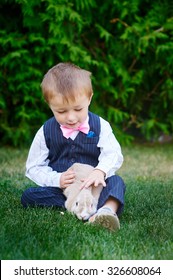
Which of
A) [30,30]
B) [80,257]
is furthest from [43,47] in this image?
[80,257]

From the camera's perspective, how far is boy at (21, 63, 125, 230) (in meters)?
3.38

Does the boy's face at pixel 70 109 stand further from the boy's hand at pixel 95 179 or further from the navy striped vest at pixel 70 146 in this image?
the boy's hand at pixel 95 179

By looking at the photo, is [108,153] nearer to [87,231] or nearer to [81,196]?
[81,196]

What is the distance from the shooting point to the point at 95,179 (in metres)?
3.36

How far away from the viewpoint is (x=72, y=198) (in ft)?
11.3

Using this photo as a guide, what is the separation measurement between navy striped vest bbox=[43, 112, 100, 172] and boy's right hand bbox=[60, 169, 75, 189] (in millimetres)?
138

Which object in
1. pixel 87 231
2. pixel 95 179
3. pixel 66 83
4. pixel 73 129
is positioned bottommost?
pixel 87 231

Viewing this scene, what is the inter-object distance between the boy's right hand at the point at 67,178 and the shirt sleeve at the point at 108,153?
145 millimetres

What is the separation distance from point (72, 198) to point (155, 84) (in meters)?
4.44

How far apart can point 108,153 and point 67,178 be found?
29 cm

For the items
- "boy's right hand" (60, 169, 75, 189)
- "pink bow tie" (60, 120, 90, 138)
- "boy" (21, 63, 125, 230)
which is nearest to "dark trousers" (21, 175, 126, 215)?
"boy" (21, 63, 125, 230)

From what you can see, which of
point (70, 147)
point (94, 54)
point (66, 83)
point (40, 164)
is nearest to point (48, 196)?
point (40, 164)

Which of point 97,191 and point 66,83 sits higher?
point 66,83

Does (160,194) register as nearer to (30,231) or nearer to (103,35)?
(30,231)
